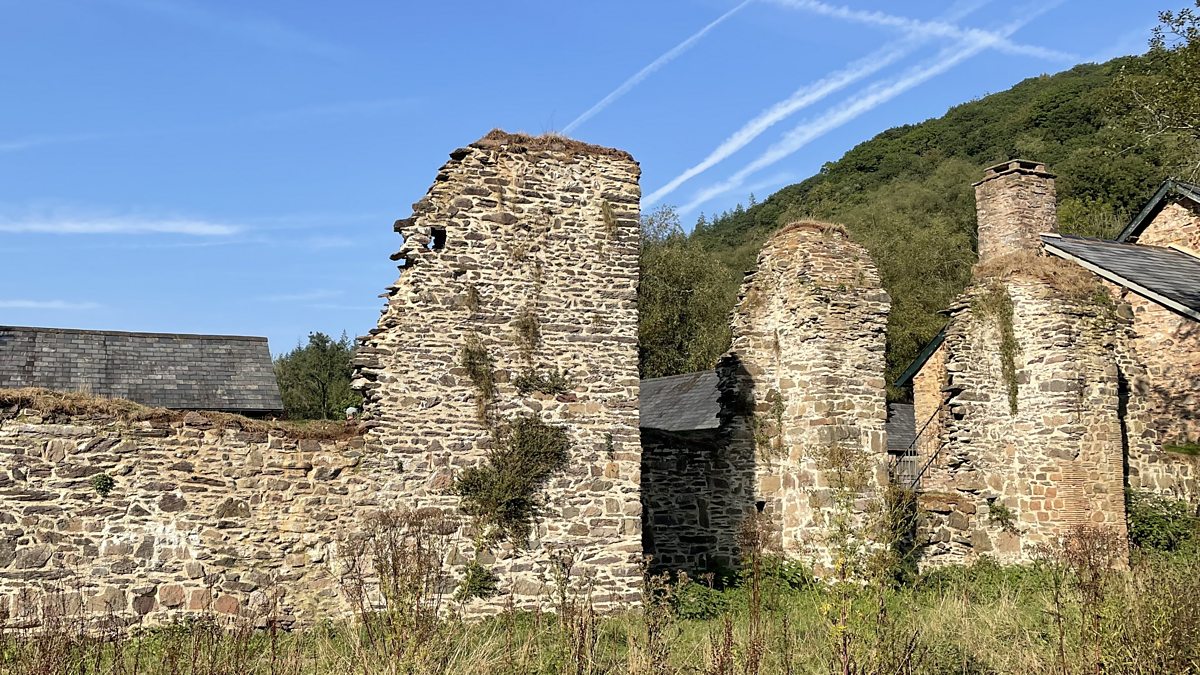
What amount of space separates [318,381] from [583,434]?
112ft

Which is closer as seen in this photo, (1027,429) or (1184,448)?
(1027,429)

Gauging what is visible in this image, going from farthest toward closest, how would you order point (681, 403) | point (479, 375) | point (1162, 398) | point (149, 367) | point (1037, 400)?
point (149, 367) → point (681, 403) → point (1162, 398) → point (1037, 400) → point (479, 375)

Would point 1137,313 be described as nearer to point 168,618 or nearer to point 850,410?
point 850,410

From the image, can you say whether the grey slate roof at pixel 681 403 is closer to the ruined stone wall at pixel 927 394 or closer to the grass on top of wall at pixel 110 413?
the ruined stone wall at pixel 927 394

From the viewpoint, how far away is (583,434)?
11539 millimetres

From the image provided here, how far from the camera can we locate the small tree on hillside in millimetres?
41844

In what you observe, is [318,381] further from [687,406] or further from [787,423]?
[787,423]

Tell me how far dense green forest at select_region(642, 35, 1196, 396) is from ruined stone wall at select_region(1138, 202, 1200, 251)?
2970 millimetres

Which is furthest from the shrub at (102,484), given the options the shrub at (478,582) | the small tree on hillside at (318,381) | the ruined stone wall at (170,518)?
the small tree on hillside at (318,381)

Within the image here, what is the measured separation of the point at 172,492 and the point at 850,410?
9001 mm

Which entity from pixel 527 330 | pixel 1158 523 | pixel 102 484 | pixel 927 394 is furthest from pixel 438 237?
pixel 927 394

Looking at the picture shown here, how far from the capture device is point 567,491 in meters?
11.4

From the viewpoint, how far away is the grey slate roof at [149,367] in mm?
20844

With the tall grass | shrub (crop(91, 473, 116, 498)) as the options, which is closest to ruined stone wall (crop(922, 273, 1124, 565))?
the tall grass
